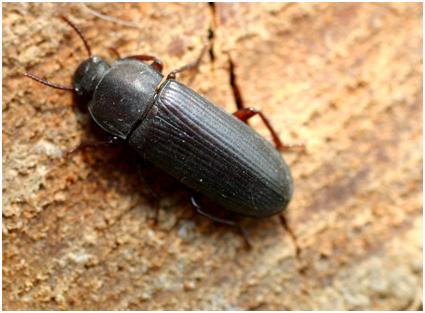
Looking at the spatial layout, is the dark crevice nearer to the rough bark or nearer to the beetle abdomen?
the rough bark

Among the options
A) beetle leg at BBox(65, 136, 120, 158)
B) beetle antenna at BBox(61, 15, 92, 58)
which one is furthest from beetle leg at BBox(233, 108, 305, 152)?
beetle antenna at BBox(61, 15, 92, 58)

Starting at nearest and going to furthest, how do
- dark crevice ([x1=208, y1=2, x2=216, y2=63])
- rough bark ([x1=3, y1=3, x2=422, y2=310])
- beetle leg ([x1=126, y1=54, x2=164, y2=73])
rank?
rough bark ([x1=3, y1=3, x2=422, y2=310]) → beetle leg ([x1=126, y1=54, x2=164, y2=73]) → dark crevice ([x1=208, y1=2, x2=216, y2=63])

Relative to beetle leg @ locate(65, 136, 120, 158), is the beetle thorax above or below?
above

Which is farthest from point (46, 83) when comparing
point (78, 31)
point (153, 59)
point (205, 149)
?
point (205, 149)

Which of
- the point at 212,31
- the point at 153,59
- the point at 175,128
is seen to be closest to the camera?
the point at 175,128

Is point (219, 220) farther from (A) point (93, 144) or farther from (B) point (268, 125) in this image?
(A) point (93, 144)

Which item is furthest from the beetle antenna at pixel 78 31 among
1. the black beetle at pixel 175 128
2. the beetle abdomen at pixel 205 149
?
the beetle abdomen at pixel 205 149

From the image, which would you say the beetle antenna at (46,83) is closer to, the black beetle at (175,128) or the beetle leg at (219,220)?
the black beetle at (175,128)
